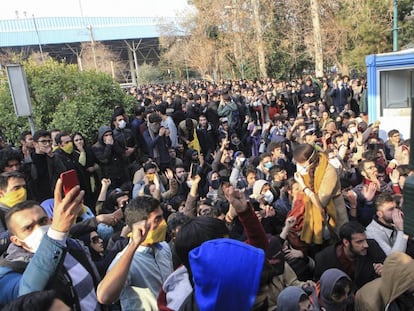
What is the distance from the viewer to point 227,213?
3621mm

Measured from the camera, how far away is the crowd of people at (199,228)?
1.67m

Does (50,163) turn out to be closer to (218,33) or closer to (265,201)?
(265,201)

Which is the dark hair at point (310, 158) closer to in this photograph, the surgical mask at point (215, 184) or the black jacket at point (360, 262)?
the black jacket at point (360, 262)

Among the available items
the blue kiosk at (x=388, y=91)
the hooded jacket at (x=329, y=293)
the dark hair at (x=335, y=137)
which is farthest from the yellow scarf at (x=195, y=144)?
the hooded jacket at (x=329, y=293)

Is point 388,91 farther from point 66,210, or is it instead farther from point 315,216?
point 66,210

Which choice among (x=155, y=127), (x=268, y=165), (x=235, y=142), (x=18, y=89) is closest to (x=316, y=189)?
(x=268, y=165)

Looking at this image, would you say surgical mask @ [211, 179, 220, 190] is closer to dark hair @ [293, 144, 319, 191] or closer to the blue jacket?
dark hair @ [293, 144, 319, 191]

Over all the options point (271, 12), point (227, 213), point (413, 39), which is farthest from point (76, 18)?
point (227, 213)

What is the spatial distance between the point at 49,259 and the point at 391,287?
6.23ft

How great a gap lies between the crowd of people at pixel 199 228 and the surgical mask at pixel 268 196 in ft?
0.04

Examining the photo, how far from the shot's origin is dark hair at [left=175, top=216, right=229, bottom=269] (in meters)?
1.85

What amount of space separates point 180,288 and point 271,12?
76.3ft

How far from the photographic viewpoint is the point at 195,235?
1.85m

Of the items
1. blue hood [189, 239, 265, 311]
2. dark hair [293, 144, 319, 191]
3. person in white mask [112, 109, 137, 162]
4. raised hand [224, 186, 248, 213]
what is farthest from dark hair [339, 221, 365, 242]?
person in white mask [112, 109, 137, 162]
